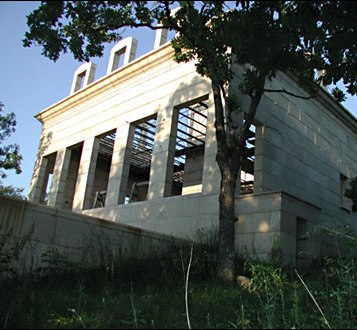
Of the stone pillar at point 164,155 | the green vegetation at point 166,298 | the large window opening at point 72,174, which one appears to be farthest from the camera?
the large window opening at point 72,174

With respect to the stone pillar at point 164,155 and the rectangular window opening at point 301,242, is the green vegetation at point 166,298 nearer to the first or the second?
the rectangular window opening at point 301,242

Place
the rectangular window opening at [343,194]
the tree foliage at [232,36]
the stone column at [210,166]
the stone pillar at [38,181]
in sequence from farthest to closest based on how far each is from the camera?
1. the stone pillar at [38,181]
2. the rectangular window opening at [343,194]
3. the stone column at [210,166]
4. the tree foliage at [232,36]

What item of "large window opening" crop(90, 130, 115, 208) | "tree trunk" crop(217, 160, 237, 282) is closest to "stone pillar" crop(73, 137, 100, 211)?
"large window opening" crop(90, 130, 115, 208)

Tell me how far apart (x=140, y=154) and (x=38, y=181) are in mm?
5691

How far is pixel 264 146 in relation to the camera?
14.6 metres

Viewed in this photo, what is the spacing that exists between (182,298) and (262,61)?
3.45 meters

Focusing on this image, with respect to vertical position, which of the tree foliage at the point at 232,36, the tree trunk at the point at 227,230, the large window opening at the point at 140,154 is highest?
the large window opening at the point at 140,154

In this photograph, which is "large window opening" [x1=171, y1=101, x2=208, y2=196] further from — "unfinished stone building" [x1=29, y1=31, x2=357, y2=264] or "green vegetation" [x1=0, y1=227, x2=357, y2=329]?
"green vegetation" [x1=0, y1=227, x2=357, y2=329]

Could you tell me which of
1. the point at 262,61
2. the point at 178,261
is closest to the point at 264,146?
the point at 178,261

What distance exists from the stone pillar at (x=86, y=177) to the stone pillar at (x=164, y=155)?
4184 mm

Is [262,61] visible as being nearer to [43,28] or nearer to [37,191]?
[43,28]

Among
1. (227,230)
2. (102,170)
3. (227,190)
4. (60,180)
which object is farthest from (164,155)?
(102,170)

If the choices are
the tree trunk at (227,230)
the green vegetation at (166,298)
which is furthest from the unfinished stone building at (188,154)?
the green vegetation at (166,298)

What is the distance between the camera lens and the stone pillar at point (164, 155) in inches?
582
